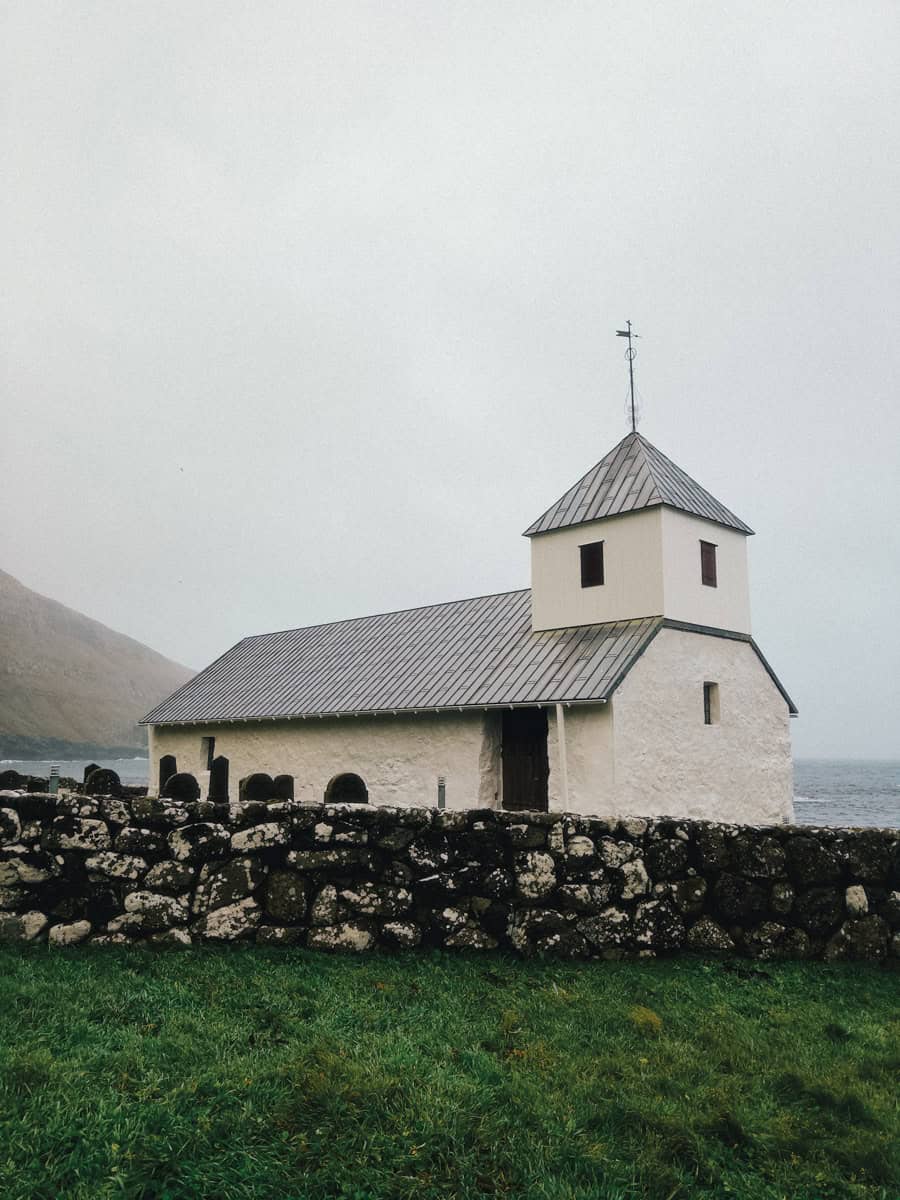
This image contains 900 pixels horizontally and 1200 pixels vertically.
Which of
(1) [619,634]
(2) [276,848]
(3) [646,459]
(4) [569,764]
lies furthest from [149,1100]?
(3) [646,459]

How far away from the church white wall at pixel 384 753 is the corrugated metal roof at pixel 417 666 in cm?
50

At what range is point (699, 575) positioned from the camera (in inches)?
733

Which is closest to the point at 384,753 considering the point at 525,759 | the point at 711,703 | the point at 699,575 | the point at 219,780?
the point at 525,759

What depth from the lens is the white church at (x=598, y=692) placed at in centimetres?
1664

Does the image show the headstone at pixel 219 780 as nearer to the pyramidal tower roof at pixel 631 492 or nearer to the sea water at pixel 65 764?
the pyramidal tower roof at pixel 631 492

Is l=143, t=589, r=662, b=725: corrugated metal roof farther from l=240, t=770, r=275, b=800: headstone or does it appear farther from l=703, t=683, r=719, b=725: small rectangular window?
l=240, t=770, r=275, b=800: headstone

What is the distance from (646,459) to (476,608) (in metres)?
6.29

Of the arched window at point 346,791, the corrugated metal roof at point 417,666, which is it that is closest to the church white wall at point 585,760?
the corrugated metal roof at point 417,666

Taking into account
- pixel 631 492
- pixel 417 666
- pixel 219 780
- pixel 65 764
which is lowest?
pixel 65 764

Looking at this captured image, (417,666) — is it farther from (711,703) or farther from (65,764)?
(65,764)

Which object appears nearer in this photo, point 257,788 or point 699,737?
point 257,788

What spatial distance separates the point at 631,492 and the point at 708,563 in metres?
2.33

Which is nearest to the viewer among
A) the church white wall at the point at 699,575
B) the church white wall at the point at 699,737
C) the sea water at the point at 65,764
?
the church white wall at the point at 699,737

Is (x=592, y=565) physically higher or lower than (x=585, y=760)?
higher
